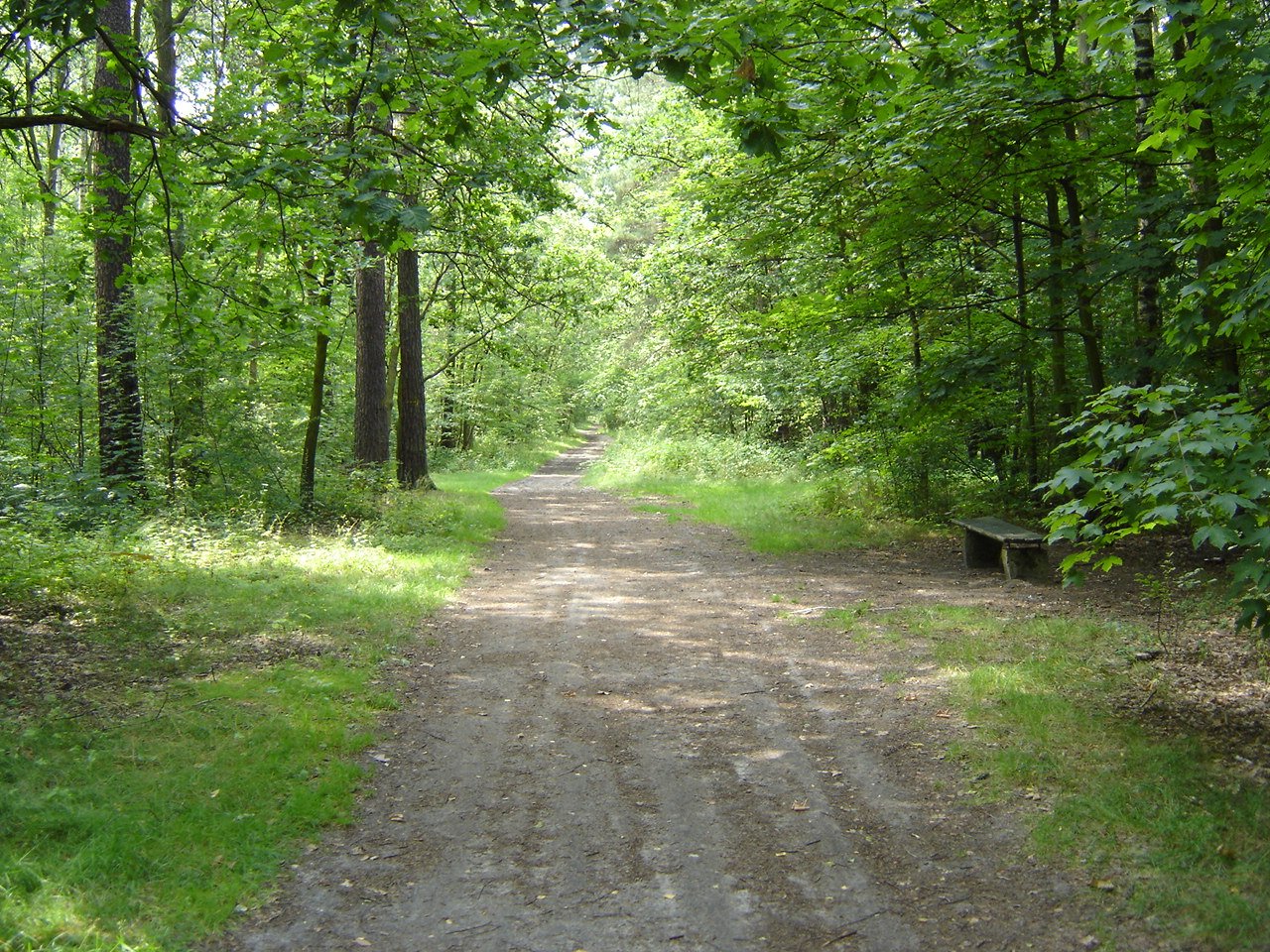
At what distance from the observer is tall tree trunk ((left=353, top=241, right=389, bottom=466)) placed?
15.0 m

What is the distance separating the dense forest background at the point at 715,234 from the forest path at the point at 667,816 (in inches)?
69.4

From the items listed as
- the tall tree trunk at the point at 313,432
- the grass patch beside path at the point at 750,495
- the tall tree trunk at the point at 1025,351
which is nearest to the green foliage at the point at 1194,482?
the tall tree trunk at the point at 1025,351

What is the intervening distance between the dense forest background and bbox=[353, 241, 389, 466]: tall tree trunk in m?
0.05

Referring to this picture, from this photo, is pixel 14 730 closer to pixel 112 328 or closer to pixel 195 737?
pixel 195 737

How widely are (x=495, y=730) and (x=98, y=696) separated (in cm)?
250

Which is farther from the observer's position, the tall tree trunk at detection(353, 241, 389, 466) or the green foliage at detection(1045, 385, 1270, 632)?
the tall tree trunk at detection(353, 241, 389, 466)

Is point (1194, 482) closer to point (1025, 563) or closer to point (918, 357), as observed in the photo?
point (1025, 563)

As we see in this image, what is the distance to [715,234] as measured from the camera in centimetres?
1552

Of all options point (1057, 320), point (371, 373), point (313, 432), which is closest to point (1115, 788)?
point (1057, 320)

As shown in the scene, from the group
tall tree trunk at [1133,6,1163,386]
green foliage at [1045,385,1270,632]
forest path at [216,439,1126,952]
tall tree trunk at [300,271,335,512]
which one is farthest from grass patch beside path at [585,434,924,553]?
green foliage at [1045,385,1270,632]

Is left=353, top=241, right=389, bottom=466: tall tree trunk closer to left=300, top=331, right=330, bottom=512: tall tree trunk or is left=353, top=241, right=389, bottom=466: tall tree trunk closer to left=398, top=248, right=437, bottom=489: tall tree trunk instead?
left=300, top=331, right=330, bottom=512: tall tree trunk

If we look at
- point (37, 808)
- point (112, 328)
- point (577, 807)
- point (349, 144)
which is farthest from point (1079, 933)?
point (112, 328)

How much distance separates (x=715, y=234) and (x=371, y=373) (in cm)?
634

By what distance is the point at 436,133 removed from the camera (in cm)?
673
